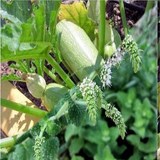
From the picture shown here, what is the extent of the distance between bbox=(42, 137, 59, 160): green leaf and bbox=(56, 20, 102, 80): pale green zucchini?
15 centimetres

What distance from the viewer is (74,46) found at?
127 centimetres

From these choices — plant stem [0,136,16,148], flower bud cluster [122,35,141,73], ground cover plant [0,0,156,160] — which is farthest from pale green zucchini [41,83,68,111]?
flower bud cluster [122,35,141,73]

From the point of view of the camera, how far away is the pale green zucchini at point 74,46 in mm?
1209

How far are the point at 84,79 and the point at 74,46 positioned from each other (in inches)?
9.8

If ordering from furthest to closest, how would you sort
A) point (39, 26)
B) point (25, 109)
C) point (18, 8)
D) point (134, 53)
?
1. point (25, 109)
2. point (18, 8)
3. point (39, 26)
4. point (134, 53)

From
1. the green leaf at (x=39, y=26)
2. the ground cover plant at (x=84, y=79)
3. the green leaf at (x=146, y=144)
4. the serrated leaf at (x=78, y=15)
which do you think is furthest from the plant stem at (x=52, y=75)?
the green leaf at (x=146, y=144)

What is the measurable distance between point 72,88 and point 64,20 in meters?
0.25

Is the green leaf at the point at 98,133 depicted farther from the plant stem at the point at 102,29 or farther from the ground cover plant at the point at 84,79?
the plant stem at the point at 102,29

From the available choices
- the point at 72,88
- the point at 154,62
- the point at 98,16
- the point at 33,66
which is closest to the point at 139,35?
the point at 154,62

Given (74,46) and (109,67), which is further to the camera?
(74,46)

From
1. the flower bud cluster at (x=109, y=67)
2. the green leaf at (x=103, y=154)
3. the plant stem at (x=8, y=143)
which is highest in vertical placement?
the flower bud cluster at (x=109, y=67)

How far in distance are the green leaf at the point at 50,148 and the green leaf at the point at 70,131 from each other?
0.04m

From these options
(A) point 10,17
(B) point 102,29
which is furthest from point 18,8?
(B) point 102,29

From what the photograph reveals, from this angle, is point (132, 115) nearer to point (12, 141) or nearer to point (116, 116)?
point (116, 116)
